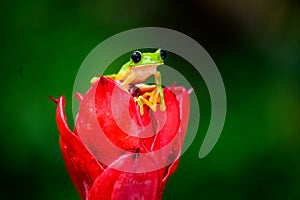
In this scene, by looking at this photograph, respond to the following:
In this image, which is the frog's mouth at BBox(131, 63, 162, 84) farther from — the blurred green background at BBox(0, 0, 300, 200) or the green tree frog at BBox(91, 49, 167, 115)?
the blurred green background at BBox(0, 0, 300, 200)

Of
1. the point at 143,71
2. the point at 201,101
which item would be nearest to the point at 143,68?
the point at 143,71

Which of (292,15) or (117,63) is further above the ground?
(292,15)

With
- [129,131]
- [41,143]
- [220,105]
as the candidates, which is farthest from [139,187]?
[41,143]

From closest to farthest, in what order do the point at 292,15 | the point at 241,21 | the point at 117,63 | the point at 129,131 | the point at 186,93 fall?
the point at 129,131, the point at 186,93, the point at 117,63, the point at 292,15, the point at 241,21

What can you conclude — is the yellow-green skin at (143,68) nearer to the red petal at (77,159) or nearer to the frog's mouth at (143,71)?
the frog's mouth at (143,71)

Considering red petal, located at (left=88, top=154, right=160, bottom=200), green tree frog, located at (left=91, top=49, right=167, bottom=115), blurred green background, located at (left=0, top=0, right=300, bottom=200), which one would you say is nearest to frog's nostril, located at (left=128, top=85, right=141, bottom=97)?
green tree frog, located at (left=91, top=49, right=167, bottom=115)

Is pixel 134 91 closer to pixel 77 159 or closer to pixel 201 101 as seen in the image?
pixel 77 159

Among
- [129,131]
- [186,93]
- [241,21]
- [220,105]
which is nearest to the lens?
[129,131]

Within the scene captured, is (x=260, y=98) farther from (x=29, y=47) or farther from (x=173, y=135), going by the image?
(x=173, y=135)
